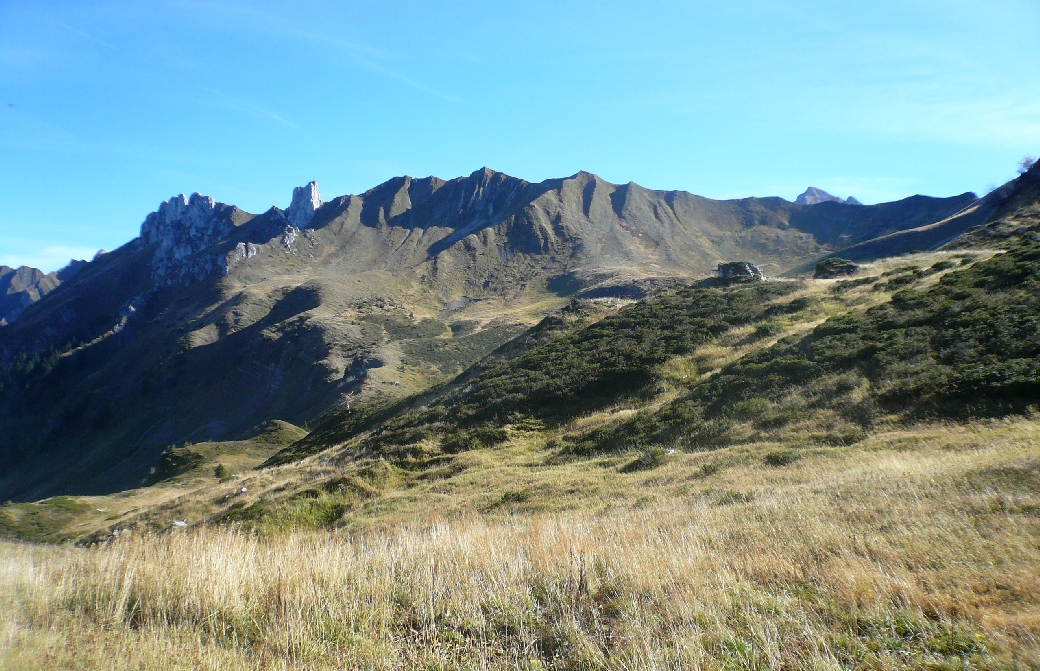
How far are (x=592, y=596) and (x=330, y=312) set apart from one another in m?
119

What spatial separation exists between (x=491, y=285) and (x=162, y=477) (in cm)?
10721

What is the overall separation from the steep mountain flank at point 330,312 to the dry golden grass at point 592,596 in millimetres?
66493

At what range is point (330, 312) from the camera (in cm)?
11819

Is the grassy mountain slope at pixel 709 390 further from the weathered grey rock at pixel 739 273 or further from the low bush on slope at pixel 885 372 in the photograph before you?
the weathered grey rock at pixel 739 273

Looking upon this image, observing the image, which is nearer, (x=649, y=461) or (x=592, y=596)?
(x=592, y=596)

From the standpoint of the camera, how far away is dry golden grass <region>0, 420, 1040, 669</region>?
4289mm

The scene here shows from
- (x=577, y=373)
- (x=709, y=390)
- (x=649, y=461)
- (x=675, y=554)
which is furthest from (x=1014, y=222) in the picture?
(x=675, y=554)

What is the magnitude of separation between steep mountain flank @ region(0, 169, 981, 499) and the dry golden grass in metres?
66.5

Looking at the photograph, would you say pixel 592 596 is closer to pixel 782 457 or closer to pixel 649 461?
pixel 782 457

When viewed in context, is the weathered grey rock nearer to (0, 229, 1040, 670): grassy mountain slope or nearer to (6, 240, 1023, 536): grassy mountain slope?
(6, 240, 1023, 536): grassy mountain slope

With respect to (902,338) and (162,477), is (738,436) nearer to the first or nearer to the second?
A: (902,338)

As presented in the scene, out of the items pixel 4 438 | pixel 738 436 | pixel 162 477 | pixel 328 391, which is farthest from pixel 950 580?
pixel 4 438

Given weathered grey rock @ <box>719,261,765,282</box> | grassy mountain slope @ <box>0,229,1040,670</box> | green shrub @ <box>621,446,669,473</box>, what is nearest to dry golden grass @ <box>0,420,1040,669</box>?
grassy mountain slope @ <box>0,229,1040,670</box>

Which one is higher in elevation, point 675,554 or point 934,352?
point 675,554
